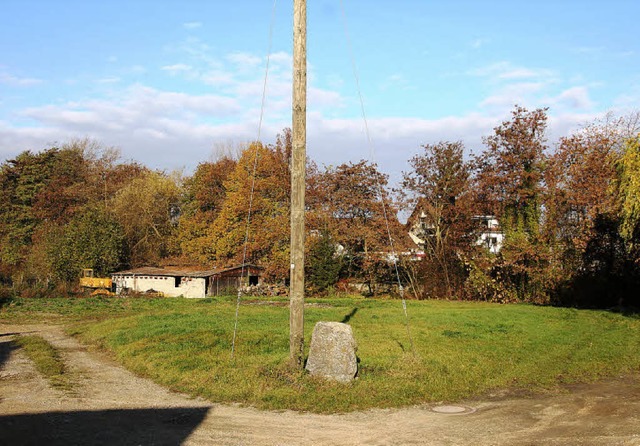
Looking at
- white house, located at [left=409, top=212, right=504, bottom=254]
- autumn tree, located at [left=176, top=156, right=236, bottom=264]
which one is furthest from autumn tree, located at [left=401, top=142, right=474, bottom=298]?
autumn tree, located at [left=176, top=156, right=236, bottom=264]

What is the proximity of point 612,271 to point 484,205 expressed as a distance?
9.56 m

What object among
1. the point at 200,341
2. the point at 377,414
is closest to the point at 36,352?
the point at 200,341

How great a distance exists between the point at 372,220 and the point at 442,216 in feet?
19.9

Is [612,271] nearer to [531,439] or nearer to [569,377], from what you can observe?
[569,377]

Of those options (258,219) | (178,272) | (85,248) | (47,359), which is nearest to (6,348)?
(47,359)

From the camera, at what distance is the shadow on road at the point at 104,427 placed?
7.31m

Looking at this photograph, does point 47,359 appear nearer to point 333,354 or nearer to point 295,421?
point 333,354

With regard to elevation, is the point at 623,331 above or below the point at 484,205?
below

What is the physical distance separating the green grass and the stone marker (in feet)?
15.9

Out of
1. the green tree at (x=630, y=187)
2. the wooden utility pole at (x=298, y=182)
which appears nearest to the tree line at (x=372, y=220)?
the green tree at (x=630, y=187)

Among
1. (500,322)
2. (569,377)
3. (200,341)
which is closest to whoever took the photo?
(569,377)

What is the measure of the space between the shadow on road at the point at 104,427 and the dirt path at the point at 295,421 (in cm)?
1

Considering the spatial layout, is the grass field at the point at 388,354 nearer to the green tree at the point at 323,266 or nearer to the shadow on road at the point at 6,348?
the shadow on road at the point at 6,348

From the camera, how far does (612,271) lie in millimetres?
29141
